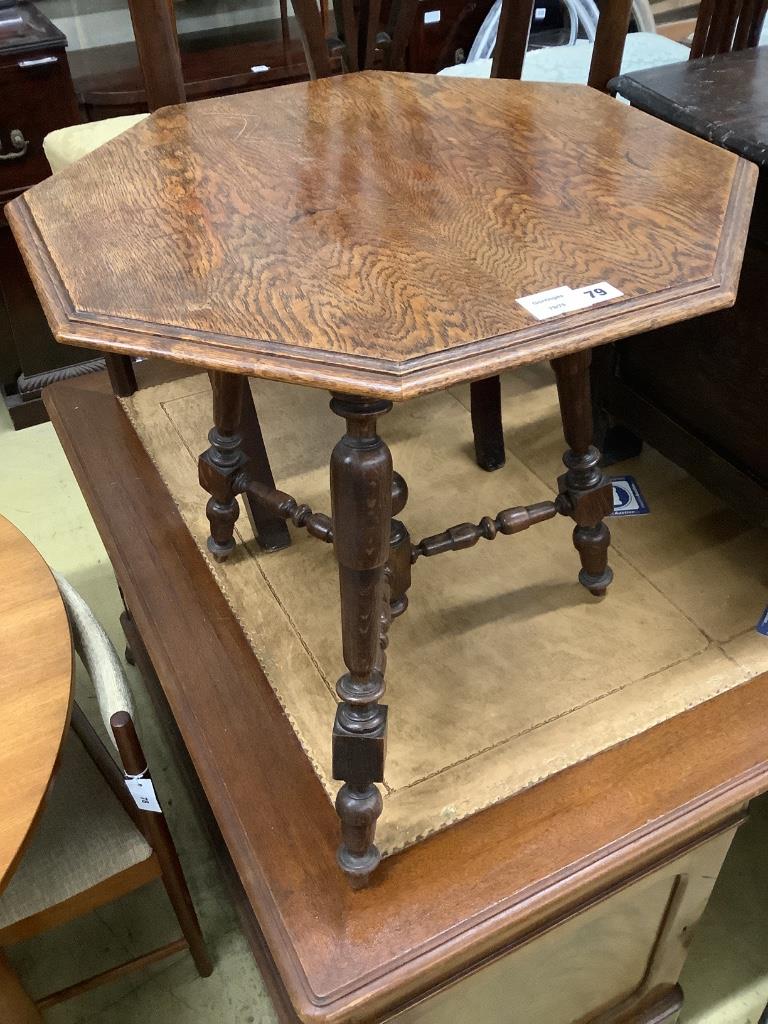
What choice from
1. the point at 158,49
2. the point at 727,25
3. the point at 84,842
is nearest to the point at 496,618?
the point at 84,842

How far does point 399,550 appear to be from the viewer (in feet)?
3.04

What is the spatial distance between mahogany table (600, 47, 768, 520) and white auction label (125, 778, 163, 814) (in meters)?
0.73

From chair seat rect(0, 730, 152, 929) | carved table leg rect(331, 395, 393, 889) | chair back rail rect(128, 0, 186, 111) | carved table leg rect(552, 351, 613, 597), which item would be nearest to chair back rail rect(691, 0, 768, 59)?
carved table leg rect(552, 351, 613, 597)

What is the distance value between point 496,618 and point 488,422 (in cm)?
29

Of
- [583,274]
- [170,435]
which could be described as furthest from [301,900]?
[170,435]

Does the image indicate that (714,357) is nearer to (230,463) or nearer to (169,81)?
(230,463)

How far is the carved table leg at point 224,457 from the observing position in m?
1.00

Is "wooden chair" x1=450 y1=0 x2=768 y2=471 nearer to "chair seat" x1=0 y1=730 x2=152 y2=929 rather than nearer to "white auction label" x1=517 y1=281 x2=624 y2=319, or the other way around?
Answer: "white auction label" x1=517 y1=281 x2=624 y2=319

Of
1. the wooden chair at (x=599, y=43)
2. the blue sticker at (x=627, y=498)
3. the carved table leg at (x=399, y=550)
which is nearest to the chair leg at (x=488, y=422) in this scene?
the wooden chair at (x=599, y=43)

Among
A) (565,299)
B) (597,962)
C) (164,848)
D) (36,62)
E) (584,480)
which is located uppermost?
(565,299)

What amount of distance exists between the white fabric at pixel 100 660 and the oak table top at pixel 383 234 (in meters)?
0.32

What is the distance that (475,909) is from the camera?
75cm

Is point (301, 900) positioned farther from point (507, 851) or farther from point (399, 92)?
point (399, 92)

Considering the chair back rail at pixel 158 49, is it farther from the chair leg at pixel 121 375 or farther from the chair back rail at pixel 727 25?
the chair back rail at pixel 727 25
